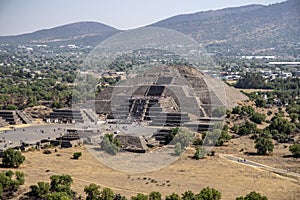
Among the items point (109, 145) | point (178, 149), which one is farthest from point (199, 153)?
point (109, 145)

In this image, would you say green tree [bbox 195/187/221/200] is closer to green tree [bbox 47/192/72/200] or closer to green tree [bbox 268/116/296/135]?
green tree [bbox 47/192/72/200]

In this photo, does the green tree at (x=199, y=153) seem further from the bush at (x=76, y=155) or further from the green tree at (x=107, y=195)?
the green tree at (x=107, y=195)

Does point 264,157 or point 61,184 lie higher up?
point 61,184

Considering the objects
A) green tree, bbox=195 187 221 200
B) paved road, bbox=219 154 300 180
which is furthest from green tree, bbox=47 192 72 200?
paved road, bbox=219 154 300 180

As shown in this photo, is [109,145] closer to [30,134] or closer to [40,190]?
[40,190]

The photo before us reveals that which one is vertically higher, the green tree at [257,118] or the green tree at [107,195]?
the green tree at [107,195]

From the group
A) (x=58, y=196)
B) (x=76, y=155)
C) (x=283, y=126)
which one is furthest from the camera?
(x=283, y=126)

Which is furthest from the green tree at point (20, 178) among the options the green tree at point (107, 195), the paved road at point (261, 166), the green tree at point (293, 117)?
the green tree at point (293, 117)

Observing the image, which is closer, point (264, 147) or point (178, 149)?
point (264, 147)
